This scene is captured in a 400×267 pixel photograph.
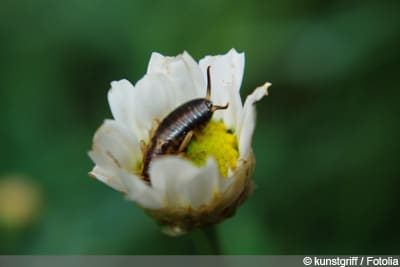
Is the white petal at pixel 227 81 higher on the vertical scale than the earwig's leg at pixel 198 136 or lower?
higher

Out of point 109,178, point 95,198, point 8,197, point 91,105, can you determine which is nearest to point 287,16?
point 91,105

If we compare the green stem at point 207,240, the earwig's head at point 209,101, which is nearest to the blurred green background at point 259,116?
the green stem at point 207,240

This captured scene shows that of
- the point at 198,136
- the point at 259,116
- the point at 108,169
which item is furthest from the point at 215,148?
the point at 259,116

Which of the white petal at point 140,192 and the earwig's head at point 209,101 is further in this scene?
the earwig's head at point 209,101

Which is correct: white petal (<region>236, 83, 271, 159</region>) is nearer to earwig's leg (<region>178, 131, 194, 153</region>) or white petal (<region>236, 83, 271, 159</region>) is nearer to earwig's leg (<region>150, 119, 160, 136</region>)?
earwig's leg (<region>178, 131, 194, 153</region>)

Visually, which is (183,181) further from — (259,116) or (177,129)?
(259,116)

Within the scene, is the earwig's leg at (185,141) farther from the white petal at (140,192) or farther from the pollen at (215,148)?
the white petal at (140,192)

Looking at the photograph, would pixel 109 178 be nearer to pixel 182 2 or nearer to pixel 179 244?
pixel 179 244
